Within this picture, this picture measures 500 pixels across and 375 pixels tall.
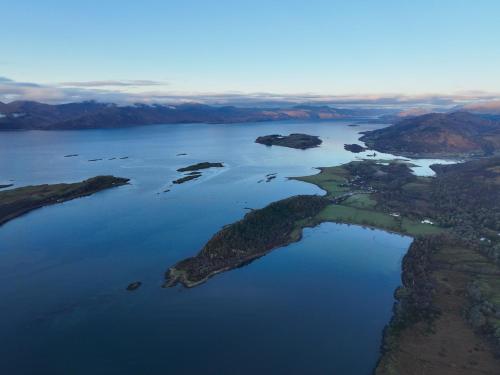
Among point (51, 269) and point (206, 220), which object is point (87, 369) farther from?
point (206, 220)

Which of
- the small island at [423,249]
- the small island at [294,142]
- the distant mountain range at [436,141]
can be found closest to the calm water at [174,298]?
the small island at [423,249]

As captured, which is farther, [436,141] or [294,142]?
[294,142]

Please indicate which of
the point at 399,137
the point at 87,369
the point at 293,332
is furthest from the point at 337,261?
the point at 399,137

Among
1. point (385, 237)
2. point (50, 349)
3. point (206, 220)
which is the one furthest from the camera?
point (206, 220)

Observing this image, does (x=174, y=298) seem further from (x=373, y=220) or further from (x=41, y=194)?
(x=41, y=194)

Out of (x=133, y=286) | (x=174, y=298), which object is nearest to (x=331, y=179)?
(x=174, y=298)

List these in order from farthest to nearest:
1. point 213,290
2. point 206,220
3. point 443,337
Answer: point 206,220, point 213,290, point 443,337
